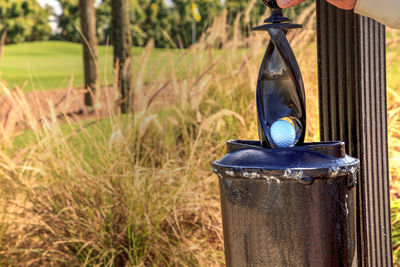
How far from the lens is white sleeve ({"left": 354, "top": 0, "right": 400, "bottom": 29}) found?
44.9 inches

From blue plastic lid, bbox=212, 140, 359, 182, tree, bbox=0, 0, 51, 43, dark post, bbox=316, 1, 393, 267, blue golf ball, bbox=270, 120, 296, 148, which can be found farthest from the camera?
tree, bbox=0, 0, 51, 43

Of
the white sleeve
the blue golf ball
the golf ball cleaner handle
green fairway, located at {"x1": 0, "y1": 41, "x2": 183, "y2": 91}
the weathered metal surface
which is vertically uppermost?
green fairway, located at {"x1": 0, "y1": 41, "x2": 183, "y2": 91}

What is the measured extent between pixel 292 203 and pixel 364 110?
61cm

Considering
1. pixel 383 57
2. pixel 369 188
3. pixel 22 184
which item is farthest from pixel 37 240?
pixel 383 57

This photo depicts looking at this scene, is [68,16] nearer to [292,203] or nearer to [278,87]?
[278,87]

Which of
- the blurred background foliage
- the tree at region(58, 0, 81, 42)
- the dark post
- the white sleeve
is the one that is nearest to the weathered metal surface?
the white sleeve

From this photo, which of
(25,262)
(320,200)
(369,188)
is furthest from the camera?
(25,262)

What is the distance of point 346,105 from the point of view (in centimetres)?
151

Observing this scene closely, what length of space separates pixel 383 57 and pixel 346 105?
7.5 inches

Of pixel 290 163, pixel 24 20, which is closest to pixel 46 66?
pixel 24 20

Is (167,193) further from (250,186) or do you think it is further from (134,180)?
(250,186)

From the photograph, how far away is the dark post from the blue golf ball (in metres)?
0.47

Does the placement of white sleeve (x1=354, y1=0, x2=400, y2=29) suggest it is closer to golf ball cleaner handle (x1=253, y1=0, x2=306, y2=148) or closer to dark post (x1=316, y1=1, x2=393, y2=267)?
golf ball cleaner handle (x1=253, y1=0, x2=306, y2=148)

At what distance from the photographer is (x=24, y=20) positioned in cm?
3509
